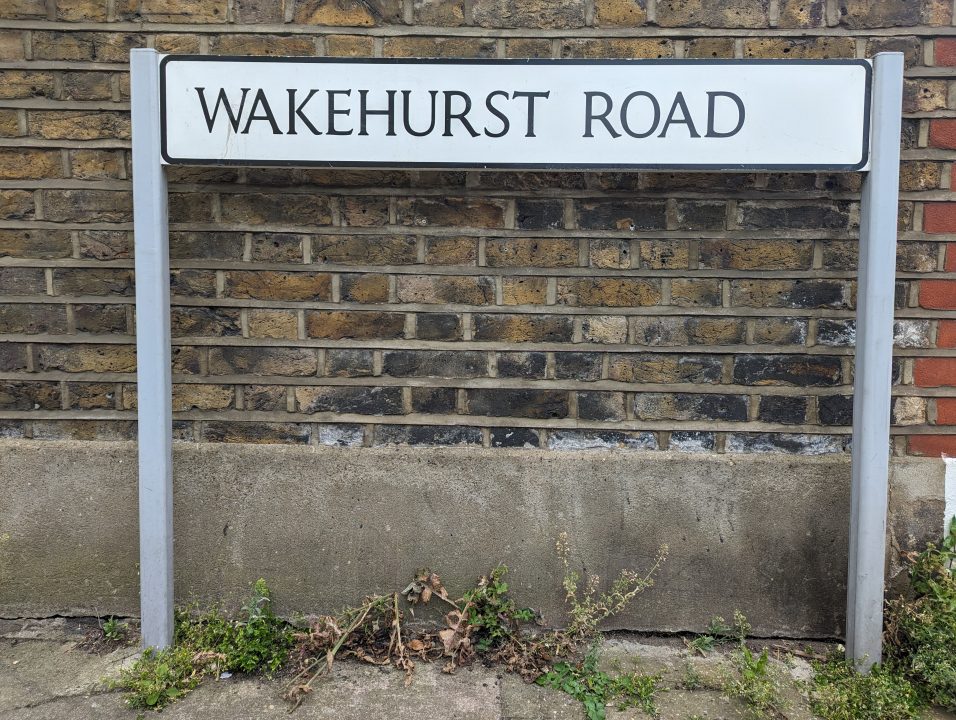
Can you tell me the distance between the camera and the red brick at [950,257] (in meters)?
2.49

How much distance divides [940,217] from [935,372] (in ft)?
1.76

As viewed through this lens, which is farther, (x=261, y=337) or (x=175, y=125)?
(x=261, y=337)

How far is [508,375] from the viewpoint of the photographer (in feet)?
8.49

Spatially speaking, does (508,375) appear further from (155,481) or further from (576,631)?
(155,481)

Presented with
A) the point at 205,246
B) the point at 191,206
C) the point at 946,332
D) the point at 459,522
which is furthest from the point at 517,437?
the point at 946,332

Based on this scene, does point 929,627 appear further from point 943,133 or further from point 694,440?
point 943,133

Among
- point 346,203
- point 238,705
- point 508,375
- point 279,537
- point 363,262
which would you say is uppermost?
point 346,203

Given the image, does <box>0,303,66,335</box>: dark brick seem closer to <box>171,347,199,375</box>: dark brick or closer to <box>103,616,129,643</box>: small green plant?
<box>171,347,199,375</box>: dark brick

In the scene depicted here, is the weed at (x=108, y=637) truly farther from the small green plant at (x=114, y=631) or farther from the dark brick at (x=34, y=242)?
the dark brick at (x=34, y=242)

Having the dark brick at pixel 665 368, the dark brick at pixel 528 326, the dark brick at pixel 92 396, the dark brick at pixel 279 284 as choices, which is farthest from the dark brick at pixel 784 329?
the dark brick at pixel 92 396

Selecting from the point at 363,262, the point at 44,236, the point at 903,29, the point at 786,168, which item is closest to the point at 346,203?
the point at 363,262

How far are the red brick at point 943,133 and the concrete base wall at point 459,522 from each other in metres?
1.10

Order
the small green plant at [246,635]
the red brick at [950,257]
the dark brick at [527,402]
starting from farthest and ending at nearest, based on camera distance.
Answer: the dark brick at [527,402] → the red brick at [950,257] → the small green plant at [246,635]

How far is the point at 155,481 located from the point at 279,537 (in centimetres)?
50
